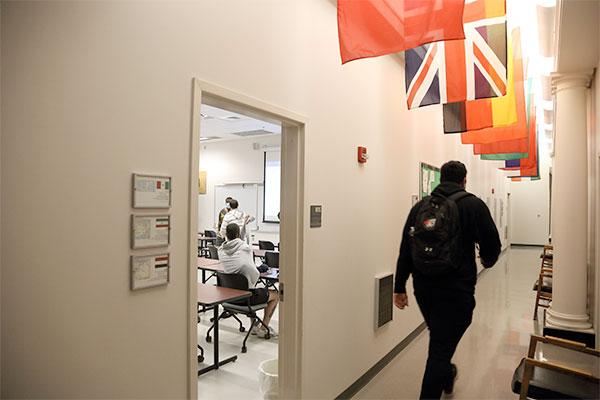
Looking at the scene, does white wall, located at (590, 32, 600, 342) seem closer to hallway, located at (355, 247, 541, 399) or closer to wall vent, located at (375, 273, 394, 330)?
hallway, located at (355, 247, 541, 399)

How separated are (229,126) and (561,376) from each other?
7.48 meters

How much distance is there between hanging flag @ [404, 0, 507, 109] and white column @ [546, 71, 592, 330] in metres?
1.59

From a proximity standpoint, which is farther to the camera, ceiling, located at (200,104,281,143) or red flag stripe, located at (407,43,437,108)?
ceiling, located at (200,104,281,143)

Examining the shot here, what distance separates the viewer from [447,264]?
2361 millimetres

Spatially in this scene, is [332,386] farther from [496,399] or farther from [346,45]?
[346,45]

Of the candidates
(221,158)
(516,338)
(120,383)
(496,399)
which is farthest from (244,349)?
(221,158)

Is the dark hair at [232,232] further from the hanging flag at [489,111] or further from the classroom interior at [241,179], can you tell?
the hanging flag at [489,111]

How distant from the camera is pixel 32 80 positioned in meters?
1.16

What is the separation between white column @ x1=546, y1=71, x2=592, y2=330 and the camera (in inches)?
145

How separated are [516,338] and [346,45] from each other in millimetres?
4273

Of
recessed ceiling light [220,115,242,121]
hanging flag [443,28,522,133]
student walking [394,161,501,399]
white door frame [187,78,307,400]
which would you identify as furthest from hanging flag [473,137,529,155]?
recessed ceiling light [220,115,242,121]

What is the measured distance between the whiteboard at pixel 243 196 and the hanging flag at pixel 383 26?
25.2 ft

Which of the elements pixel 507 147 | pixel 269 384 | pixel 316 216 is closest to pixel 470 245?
pixel 316 216

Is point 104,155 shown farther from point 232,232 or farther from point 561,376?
point 232,232
